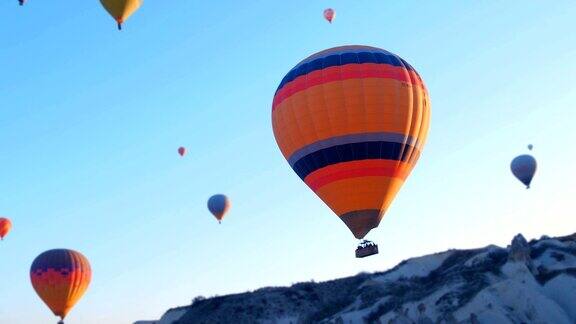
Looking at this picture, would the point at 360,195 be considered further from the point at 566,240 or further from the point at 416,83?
the point at 566,240

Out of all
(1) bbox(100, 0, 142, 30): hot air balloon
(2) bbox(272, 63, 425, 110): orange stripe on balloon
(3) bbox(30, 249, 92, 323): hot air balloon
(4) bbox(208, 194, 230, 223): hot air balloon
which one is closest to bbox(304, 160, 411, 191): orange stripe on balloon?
(2) bbox(272, 63, 425, 110): orange stripe on balloon

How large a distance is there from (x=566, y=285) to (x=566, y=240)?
1452 cm

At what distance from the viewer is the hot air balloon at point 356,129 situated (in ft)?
122

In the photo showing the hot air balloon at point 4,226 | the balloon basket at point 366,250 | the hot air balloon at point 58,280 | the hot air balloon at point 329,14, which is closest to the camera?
the balloon basket at point 366,250

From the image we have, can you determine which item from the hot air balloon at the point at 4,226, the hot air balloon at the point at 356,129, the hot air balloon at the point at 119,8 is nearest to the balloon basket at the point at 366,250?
the hot air balloon at the point at 356,129

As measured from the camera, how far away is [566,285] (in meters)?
57.7

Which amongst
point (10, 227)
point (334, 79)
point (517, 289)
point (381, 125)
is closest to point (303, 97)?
point (334, 79)

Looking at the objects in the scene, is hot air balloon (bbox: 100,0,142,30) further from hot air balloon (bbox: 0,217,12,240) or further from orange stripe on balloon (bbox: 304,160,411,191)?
hot air balloon (bbox: 0,217,12,240)

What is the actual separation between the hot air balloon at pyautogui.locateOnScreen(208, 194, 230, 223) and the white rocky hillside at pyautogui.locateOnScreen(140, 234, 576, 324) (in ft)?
50.2

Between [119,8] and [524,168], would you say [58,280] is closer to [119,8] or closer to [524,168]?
[119,8]

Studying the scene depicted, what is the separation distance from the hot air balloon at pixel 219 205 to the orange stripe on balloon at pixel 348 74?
3198 cm

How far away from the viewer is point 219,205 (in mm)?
69812

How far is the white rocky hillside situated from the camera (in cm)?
5675

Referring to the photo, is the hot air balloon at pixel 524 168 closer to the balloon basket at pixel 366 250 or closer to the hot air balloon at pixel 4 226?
the balloon basket at pixel 366 250
